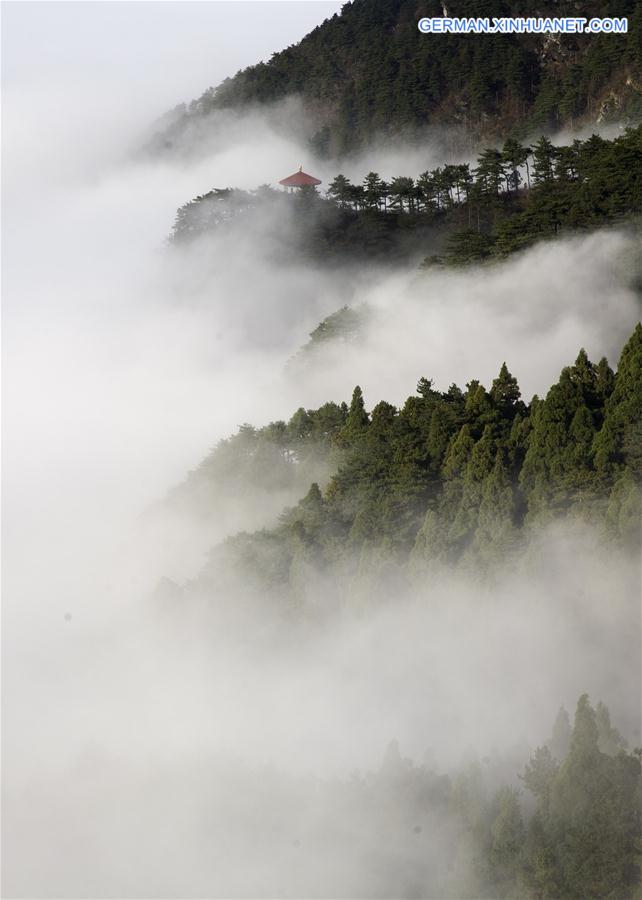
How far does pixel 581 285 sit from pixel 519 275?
3.68 m

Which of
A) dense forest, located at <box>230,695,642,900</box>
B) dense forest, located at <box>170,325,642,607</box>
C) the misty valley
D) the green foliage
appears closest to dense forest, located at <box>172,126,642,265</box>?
the misty valley

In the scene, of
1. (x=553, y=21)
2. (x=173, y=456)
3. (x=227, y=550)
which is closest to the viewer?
(x=227, y=550)

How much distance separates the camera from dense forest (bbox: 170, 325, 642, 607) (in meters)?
49.8

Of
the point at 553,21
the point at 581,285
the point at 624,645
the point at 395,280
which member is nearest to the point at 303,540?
the point at 624,645

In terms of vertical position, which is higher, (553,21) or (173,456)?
(553,21)

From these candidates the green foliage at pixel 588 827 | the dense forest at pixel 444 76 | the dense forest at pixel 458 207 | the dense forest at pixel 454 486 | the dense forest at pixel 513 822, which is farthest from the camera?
the dense forest at pixel 444 76

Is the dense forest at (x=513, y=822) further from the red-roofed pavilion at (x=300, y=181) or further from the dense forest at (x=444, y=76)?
the red-roofed pavilion at (x=300, y=181)

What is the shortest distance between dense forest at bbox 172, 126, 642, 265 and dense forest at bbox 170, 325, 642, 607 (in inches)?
654

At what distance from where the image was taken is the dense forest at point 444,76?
311ft

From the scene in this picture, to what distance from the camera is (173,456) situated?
93312 mm

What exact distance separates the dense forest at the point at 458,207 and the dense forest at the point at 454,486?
1662 cm

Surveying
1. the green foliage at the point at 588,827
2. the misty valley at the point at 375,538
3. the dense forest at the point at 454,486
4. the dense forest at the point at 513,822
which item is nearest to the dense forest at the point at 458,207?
the misty valley at the point at 375,538

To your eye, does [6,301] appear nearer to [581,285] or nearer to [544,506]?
[581,285]

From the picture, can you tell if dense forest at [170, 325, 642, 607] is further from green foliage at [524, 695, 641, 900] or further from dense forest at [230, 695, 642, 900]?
green foliage at [524, 695, 641, 900]
